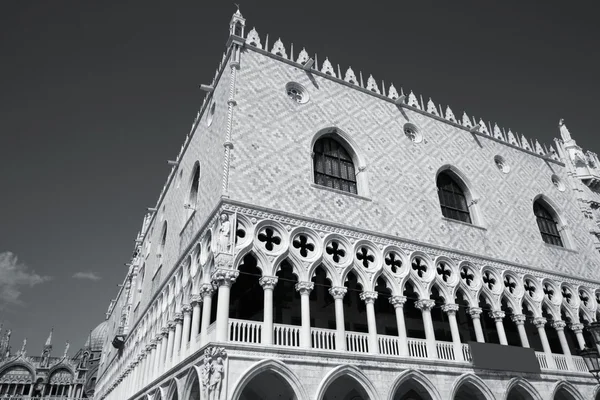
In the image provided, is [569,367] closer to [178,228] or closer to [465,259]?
[465,259]

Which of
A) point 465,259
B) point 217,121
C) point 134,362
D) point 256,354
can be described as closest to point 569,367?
point 465,259

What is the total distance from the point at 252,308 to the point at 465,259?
291 inches

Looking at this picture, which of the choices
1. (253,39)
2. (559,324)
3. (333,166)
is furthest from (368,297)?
(253,39)

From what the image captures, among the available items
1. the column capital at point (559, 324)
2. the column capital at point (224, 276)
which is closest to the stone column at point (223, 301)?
the column capital at point (224, 276)

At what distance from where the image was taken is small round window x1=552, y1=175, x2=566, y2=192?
21.3m

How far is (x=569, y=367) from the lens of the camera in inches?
585

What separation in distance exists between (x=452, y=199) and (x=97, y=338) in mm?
54350

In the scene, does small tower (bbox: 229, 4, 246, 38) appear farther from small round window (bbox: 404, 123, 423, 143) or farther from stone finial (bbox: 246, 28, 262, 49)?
small round window (bbox: 404, 123, 423, 143)

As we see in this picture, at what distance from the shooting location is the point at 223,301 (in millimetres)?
10617

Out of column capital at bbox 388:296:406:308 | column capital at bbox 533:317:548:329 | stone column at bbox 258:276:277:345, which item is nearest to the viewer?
stone column at bbox 258:276:277:345

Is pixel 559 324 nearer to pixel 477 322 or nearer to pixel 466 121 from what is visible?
pixel 477 322

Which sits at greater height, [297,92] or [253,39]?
[253,39]

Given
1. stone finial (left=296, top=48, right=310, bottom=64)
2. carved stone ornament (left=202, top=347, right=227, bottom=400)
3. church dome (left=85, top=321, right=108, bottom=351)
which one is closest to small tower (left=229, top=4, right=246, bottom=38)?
stone finial (left=296, top=48, right=310, bottom=64)

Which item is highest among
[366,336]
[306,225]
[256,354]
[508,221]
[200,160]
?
[200,160]
